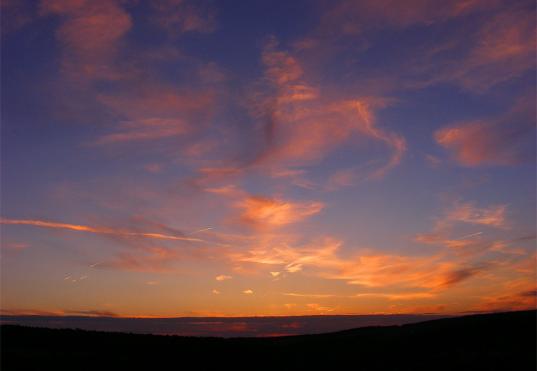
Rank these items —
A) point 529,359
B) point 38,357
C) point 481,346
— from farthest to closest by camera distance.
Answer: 1. point 38,357
2. point 481,346
3. point 529,359

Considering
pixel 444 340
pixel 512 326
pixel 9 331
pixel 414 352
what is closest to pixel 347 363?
pixel 414 352

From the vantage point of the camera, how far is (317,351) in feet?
108

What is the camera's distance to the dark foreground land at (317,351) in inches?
1006

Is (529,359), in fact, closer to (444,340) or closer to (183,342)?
(444,340)

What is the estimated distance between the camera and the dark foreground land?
25547 millimetres

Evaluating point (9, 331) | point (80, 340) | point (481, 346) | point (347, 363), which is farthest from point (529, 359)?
A: point (9, 331)

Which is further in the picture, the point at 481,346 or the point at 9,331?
the point at 9,331

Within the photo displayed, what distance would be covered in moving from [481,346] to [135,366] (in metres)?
21.0

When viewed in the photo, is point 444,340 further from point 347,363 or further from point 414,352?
point 347,363

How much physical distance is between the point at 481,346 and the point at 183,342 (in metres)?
24.7

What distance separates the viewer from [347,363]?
28.1 metres

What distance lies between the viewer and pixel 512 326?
97.2 ft

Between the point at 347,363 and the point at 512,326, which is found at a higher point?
the point at 512,326

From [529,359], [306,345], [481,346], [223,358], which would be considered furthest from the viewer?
[306,345]
